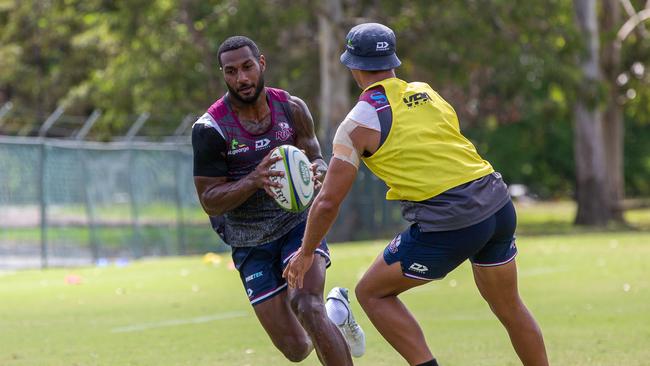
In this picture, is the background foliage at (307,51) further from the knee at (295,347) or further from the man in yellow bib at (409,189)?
the man in yellow bib at (409,189)

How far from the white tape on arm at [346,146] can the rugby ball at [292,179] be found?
66 cm

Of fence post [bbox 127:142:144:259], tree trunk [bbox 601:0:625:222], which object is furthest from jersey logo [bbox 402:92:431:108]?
tree trunk [bbox 601:0:625:222]

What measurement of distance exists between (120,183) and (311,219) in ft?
56.9

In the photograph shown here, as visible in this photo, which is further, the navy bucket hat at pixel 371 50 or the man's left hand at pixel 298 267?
the man's left hand at pixel 298 267

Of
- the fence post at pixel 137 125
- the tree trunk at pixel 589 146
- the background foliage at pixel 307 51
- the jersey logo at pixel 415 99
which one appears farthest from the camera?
the tree trunk at pixel 589 146

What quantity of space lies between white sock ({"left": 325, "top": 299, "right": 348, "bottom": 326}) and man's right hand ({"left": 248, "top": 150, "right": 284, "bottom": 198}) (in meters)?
0.80

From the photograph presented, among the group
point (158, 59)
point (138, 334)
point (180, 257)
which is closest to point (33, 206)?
point (180, 257)

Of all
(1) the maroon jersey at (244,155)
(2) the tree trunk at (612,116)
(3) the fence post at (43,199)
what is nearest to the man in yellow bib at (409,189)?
(1) the maroon jersey at (244,155)

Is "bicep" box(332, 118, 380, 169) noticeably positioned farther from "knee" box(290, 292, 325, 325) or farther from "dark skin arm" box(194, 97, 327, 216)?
"knee" box(290, 292, 325, 325)

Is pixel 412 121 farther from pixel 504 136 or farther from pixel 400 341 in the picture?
pixel 504 136

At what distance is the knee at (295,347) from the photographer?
26.9 feet

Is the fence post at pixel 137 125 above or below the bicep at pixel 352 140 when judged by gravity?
below

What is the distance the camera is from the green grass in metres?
10.5

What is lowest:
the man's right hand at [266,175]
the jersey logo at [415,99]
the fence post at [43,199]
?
the fence post at [43,199]
